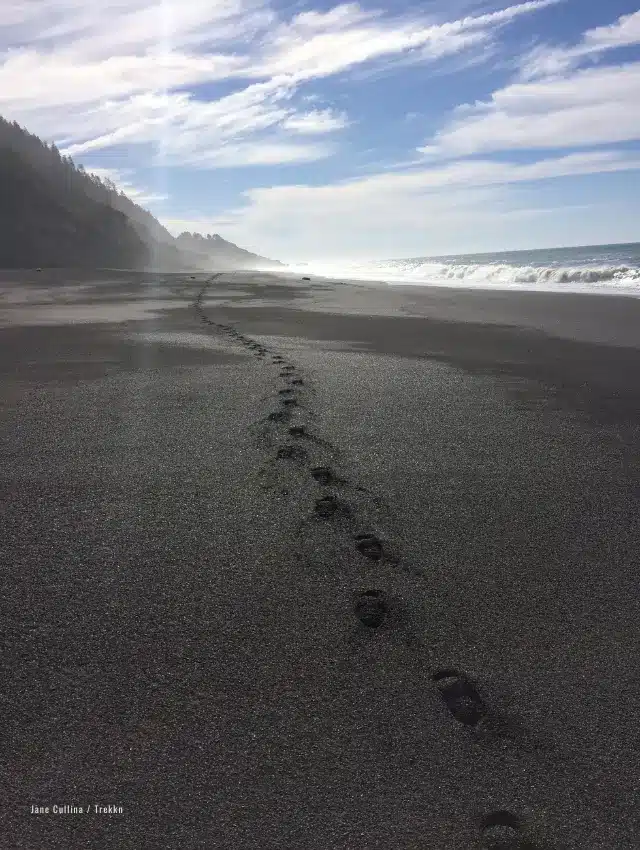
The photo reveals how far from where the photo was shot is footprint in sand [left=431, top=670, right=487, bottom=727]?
1677mm

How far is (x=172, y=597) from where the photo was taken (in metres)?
2.17

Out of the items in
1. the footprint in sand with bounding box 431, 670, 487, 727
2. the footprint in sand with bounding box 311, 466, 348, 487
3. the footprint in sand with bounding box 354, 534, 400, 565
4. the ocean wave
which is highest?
the ocean wave

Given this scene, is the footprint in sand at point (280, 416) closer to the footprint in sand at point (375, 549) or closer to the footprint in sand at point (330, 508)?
the footprint in sand at point (330, 508)

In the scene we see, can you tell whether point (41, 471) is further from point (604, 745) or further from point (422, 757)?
point (604, 745)

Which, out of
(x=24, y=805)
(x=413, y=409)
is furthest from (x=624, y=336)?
(x=24, y=805)

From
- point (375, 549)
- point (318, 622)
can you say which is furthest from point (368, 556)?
point (318, 622)

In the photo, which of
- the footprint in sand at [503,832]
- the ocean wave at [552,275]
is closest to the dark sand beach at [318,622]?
the footprint in sand at [503,832]

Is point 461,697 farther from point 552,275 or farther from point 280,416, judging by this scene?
point 552,275

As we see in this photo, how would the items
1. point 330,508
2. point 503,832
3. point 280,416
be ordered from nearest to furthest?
point 503,832 < point 330,508 < point 280,416

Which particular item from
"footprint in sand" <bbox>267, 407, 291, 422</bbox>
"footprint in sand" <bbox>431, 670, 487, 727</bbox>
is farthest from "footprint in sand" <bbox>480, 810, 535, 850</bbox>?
"footprint in sand" <bbox>267, 407, 291, 422</bbox>

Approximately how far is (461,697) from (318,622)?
0.47 metres

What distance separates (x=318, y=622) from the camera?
2045mm

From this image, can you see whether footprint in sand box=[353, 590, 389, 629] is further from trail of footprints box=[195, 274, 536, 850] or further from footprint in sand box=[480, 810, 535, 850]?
footprint in sand box=[480, 810, 535, 850]

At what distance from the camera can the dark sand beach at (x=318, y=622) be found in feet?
4.70
